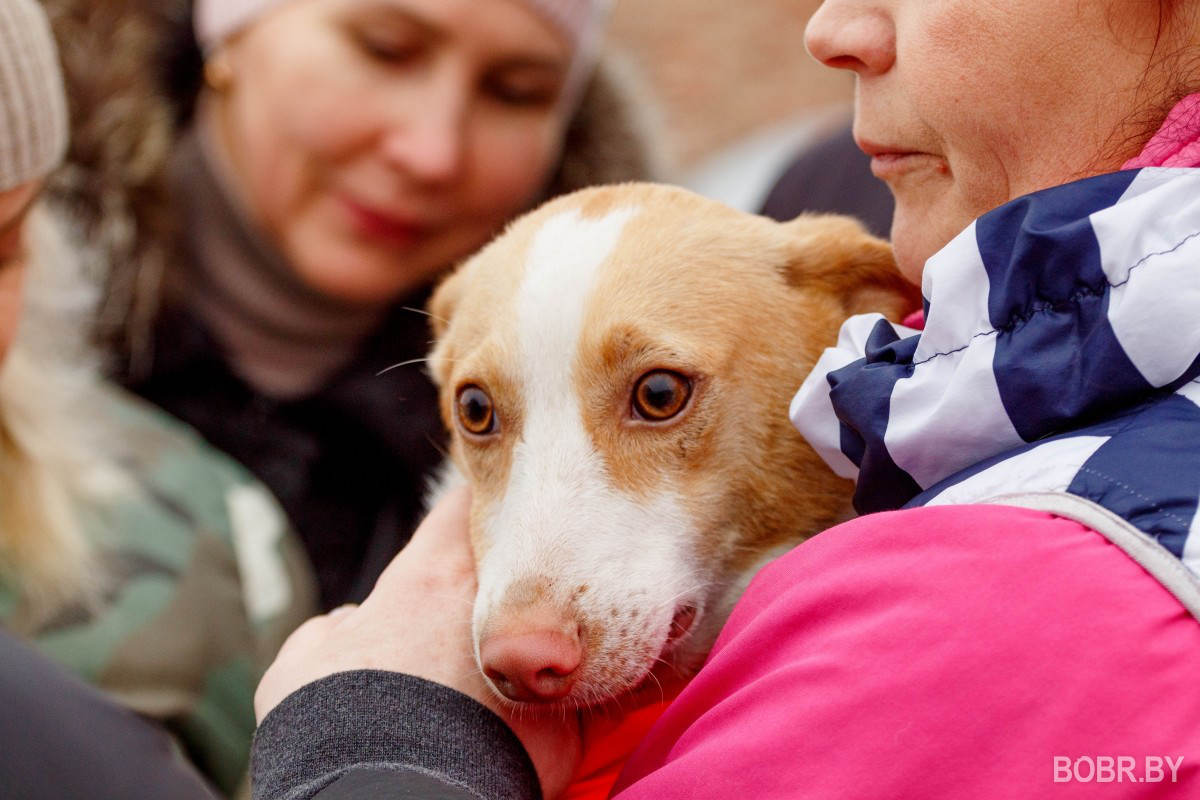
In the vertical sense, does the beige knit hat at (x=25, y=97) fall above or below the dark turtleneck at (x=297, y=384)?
above

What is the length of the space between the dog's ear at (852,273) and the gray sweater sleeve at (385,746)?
952 mm

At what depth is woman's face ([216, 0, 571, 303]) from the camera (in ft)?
11.4

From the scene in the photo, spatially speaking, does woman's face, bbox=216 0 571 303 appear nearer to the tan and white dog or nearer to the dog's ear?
the tan and white dog

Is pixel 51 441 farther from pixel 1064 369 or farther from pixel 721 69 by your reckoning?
pixel 721 69

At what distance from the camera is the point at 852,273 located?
1986 mm

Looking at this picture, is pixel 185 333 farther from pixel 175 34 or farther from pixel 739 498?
pixel 739 498

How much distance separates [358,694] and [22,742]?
0.42 metres

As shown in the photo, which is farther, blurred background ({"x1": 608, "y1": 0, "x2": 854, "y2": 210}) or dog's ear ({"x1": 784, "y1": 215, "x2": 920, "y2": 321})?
blurred background ({"x1": 608, "y1": 0, "x2": 854, "y2": 210})

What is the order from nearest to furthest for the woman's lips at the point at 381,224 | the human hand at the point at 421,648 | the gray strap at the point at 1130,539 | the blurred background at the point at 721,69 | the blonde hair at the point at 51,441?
1. the gray strap at the point at 1130,539
2. the human hand at the point at 421,648
3. the blonde hair at the point at 51,441
4. the woman's lips at the point at 381,224
5. the blurred background at the point at 721,69

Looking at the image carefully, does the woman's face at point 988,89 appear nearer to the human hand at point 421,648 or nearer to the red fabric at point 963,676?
the red fabric at point 963,676

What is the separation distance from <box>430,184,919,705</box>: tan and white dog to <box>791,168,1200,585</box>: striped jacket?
1.41ft

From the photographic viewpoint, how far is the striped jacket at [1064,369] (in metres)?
1.13

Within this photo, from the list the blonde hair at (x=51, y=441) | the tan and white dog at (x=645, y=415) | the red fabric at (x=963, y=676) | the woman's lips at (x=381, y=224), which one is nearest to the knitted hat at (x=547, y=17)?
the woman's lips at (x=381, y=224)

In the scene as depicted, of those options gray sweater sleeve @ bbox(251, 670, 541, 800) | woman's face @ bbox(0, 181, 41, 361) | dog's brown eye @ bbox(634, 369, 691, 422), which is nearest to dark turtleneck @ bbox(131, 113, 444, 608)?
woman's face @ bbox(0, 181, 41, 361)
